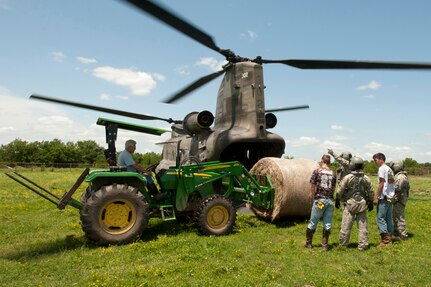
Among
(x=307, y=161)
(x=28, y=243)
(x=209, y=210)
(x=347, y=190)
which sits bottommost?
(x=28, y=243)

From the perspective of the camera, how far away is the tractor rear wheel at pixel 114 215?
6781 millimetres

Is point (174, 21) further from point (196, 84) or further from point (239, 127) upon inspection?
point (196, 84)

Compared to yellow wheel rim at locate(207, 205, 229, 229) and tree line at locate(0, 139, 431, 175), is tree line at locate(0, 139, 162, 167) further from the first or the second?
yellow wheel rim at locate(207, 205, 229, 229)

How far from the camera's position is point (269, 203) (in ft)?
30.0

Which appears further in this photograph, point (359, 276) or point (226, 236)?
point (226, 236)

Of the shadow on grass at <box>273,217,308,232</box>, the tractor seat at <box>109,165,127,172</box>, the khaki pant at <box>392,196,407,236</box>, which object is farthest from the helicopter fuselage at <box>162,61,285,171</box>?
the khaki pant at <box>392,196,407,236</box>

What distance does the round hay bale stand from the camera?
29.1ft

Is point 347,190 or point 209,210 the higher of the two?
point 347,190

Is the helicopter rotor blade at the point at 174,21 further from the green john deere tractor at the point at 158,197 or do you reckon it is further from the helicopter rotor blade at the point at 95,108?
the helicopter rotor blade at the point at 95,108

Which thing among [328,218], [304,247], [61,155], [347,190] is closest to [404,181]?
[347,190]

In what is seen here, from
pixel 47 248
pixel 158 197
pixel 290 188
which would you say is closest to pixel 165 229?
pixel 158 197

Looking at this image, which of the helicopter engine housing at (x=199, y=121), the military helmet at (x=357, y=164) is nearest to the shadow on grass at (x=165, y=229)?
the helicopter engine housing at (x=199, y=121)

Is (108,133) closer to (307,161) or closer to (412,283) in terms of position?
(307,161)

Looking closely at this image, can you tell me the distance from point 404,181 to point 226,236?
13.7ft
